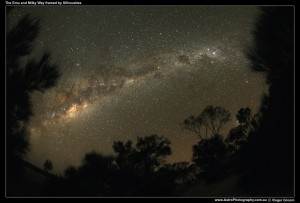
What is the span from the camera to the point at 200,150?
13477mm

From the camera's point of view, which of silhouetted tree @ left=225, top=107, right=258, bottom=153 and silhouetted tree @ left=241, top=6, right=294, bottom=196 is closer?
silhouetted tree @ left=241, top=6, right=294, bottom=196

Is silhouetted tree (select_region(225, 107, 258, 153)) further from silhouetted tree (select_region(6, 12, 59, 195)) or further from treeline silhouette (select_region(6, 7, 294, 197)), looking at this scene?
silhouetted tree (select_region(6, 12, 59, 195))

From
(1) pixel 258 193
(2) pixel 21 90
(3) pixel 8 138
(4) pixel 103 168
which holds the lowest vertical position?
(1) pixel 258 193

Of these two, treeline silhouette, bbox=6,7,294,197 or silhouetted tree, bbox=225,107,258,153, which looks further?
silhouetted tree, bbox=225,107,258,153

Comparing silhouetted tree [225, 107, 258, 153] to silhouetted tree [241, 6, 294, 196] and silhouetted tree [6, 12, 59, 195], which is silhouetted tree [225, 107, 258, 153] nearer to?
silhouetted tree [241, 6, 294, 196]

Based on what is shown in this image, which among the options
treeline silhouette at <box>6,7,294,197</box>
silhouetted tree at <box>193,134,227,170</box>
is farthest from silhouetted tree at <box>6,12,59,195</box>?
silhouetted tree at <box>193,134,227,170</box>

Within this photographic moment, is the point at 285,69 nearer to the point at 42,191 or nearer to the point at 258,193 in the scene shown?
the point at 258,193

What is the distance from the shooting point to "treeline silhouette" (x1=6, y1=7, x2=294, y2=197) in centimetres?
977

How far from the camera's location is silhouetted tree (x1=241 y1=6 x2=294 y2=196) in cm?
973

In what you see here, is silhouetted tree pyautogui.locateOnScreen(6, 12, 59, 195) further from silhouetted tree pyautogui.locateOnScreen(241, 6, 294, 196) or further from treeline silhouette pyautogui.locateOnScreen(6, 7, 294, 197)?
silhouetted tree pyautogui.locateOnScreen(241, 6, 294, 196)

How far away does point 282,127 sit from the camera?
10.1 m

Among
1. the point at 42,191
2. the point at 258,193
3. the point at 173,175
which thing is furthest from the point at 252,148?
the point at 42,191

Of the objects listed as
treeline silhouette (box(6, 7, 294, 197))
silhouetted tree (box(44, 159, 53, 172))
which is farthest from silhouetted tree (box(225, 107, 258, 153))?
silhouetted tree (box(44, 159, 53, 172))

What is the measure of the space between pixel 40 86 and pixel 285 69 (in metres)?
6.87
